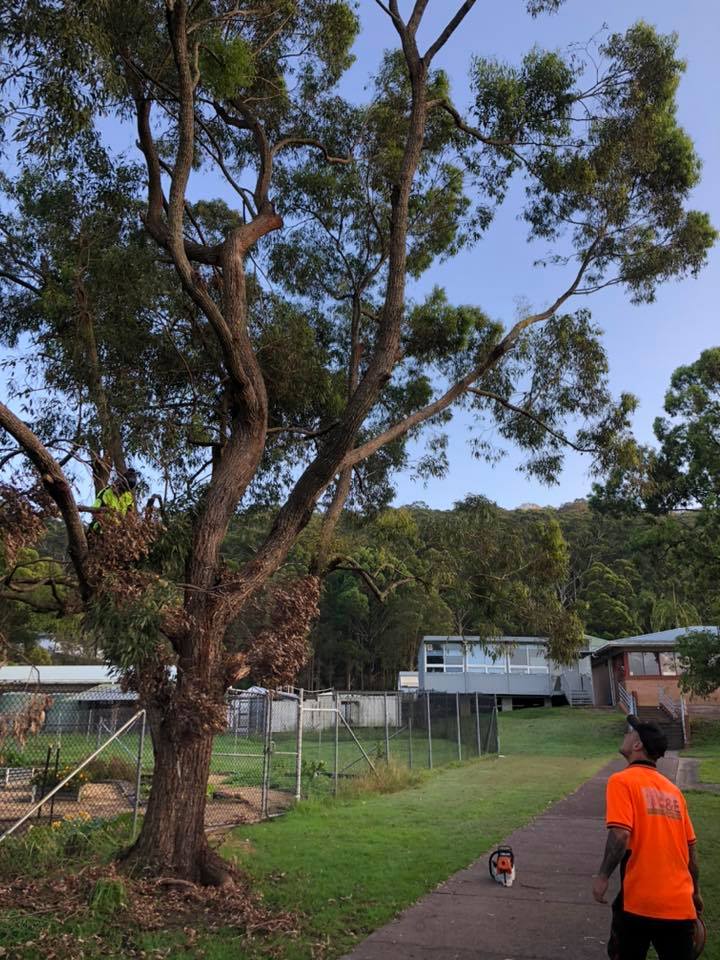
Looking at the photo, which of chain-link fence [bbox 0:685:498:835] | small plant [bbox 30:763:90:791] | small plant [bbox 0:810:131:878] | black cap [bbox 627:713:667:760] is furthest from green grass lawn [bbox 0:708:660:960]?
small plant [bbox 30:763:90:791]

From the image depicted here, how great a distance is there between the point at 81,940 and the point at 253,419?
4878 millimetres

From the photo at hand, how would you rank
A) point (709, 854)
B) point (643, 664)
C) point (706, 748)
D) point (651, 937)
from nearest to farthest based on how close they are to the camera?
point (651, 937), point (709, 854), point (706, 748), point (643, 664)

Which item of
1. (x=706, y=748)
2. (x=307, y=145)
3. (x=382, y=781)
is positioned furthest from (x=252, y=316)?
(x=706, y=748)

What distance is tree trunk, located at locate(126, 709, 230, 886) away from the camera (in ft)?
23.2

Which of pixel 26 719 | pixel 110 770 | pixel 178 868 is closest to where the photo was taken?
pixel 26 719

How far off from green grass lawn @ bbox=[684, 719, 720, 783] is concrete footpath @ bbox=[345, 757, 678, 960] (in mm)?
9705

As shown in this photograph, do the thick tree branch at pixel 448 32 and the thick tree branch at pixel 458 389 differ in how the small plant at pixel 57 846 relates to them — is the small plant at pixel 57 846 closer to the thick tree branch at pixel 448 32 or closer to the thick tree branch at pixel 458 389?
the thick tree branch at pixel 458 389

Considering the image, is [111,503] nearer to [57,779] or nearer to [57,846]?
[57,846]

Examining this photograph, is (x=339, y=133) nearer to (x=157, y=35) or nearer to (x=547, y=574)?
(x=157, y=35)

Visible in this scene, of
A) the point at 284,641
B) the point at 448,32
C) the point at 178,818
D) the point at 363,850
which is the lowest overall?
the point at 363,850

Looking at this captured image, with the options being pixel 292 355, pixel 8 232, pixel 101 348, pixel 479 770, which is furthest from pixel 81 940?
pixel 479 770

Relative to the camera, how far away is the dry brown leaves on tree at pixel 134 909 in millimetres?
5598

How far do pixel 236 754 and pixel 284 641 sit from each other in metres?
6.88

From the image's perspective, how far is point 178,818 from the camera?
7191 mm
